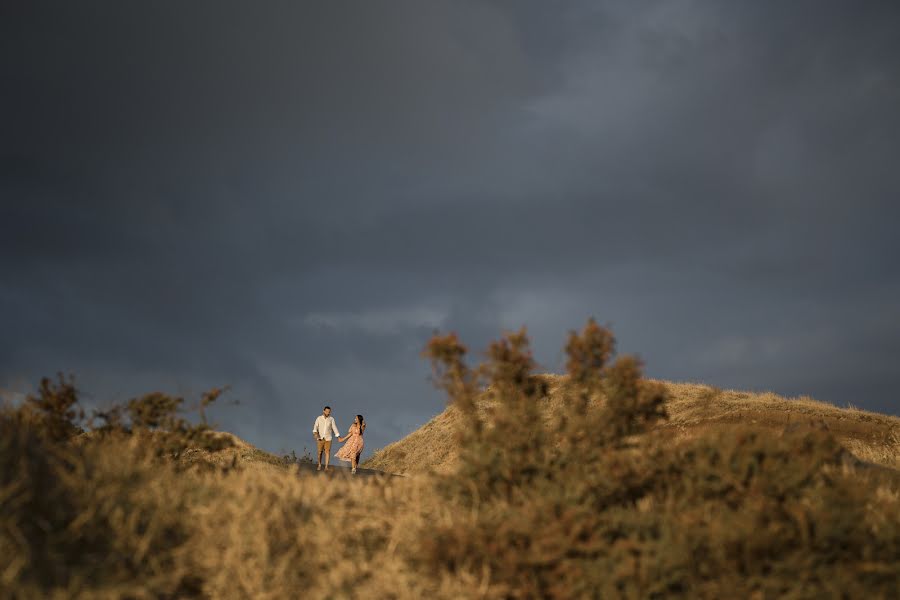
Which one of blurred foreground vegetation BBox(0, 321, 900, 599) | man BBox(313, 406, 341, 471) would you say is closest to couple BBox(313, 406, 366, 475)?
man BBox(313, 406, 341, 471)

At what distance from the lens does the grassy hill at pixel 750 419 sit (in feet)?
80.2

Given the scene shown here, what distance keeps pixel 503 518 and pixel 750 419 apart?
22.3 metres

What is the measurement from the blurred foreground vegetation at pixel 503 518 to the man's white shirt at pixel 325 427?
13489 mm

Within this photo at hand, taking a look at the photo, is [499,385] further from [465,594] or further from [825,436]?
[825,436]

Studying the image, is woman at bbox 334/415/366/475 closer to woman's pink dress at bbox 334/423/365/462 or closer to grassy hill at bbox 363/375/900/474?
woman's pink dress at bbox 334/423/365/462

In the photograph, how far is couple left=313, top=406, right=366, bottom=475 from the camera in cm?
2455

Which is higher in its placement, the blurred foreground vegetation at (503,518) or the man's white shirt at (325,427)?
the man's white shirt at (325,427)

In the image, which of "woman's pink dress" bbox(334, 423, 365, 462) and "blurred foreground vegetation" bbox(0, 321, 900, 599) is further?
"woman's pink dress" bbox(334, 423, 365, 462)

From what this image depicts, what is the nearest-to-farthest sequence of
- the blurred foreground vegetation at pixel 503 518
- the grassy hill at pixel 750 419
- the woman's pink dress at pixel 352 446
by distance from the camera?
1. the blurred foreground vegetation at pixel 503 518
2. the grassy hill at pixel 750 419
3. the woman's pink dress at pixel 352 446

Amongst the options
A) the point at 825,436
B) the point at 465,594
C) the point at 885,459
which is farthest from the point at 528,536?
the point at 885,459

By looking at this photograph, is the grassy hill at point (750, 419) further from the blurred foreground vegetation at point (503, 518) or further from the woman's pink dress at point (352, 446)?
the blurred foreground vegetation at point (503, 518)

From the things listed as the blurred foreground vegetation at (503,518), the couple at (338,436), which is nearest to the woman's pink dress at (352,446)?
the couple at (338,436)

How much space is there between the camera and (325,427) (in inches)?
966

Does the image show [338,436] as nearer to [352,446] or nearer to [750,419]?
[352,446]
